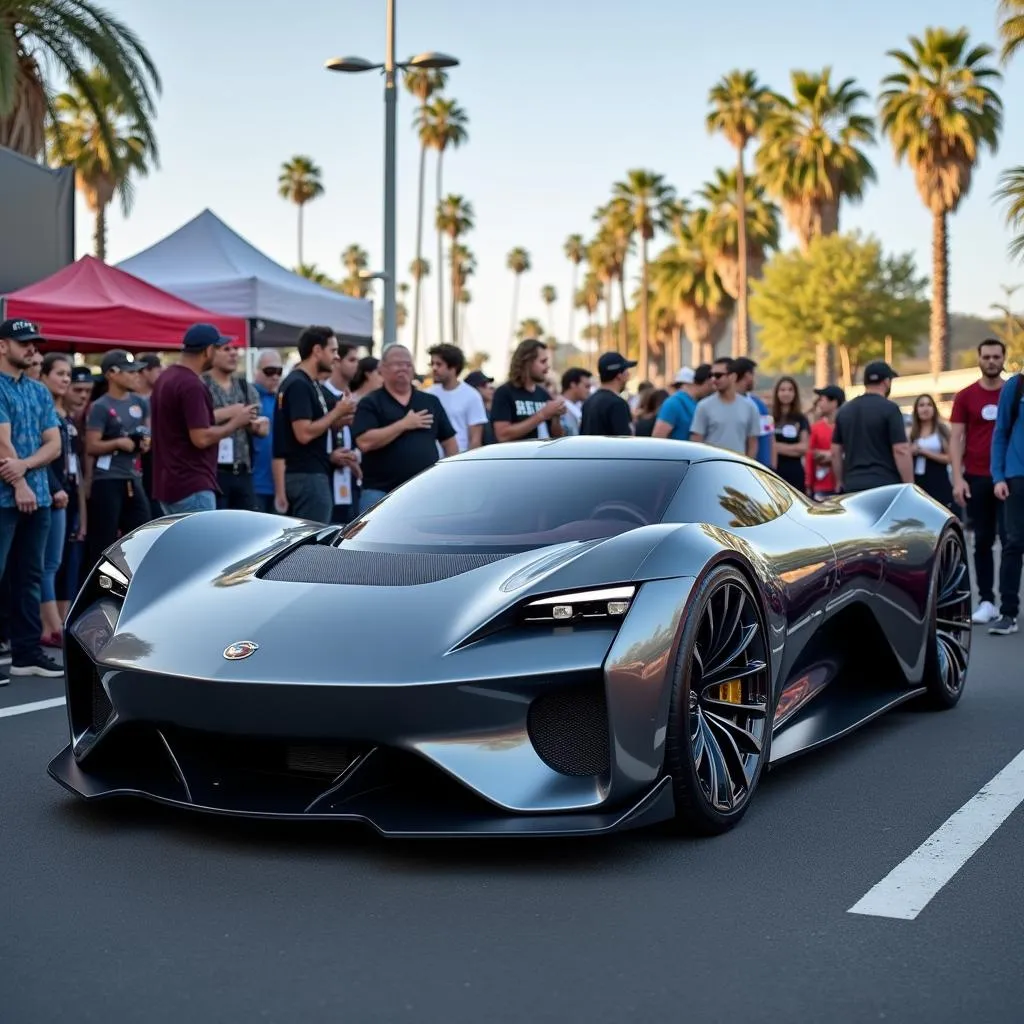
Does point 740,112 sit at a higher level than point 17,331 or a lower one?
higher

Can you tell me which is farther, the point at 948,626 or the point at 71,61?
the point at 71,61

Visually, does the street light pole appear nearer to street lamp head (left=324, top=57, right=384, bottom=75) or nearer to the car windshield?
street lamp head (left=324, top=57, right=384, bottom=75)

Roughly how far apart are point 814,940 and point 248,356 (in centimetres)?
1381

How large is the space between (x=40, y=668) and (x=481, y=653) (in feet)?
14.0

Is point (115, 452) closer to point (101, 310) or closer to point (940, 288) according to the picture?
point (101, 310)

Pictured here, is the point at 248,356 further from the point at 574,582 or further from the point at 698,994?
the point at 698,994

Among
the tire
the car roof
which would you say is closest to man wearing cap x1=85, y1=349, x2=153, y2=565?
the car roof

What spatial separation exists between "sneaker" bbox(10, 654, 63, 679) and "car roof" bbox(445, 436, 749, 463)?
2903mm

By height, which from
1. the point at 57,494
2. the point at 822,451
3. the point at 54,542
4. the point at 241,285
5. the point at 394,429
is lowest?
the point at 54,542

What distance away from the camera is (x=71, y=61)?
17.6m

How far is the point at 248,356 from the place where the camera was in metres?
16.5

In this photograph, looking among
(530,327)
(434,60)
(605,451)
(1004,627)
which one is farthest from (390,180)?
(530,327)

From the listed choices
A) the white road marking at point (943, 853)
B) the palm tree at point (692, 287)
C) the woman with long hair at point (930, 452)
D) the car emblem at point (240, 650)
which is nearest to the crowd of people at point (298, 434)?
the woman with long hair at point (930, 452)

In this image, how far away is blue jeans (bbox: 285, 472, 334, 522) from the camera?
959cm
